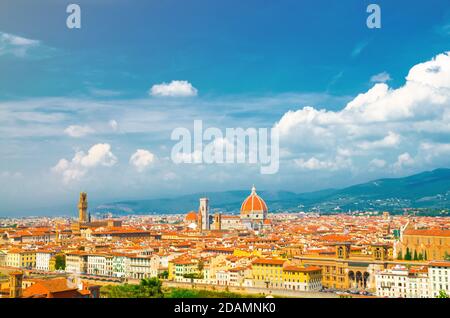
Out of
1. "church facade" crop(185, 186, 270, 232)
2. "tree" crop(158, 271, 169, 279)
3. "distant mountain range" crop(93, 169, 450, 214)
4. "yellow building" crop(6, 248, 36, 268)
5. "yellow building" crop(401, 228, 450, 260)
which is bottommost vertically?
"tree" crop(158, 271, 169, 279)

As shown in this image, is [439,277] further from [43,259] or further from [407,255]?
[43,259]

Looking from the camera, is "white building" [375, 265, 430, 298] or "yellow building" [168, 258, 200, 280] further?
"yellow building" [168, 258, 200, 280]

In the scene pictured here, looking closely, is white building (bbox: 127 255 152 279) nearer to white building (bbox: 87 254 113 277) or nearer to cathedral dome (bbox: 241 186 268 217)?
white building (bbox: 87 254 113 277)

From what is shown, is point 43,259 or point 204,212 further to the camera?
point 204,212

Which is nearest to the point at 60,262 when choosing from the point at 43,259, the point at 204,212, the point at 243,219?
the point at 43,259

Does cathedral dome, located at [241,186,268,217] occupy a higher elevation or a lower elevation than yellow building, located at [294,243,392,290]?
higher

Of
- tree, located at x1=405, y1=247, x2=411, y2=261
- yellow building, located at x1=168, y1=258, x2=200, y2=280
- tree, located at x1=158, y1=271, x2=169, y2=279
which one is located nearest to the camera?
yellow building, located at x1=168, y1=258, x2=200, y2=280

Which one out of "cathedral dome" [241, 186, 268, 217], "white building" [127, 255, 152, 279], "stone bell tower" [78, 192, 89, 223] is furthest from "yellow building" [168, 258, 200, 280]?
"cathedral dome" [241, 186, 268, 217]
